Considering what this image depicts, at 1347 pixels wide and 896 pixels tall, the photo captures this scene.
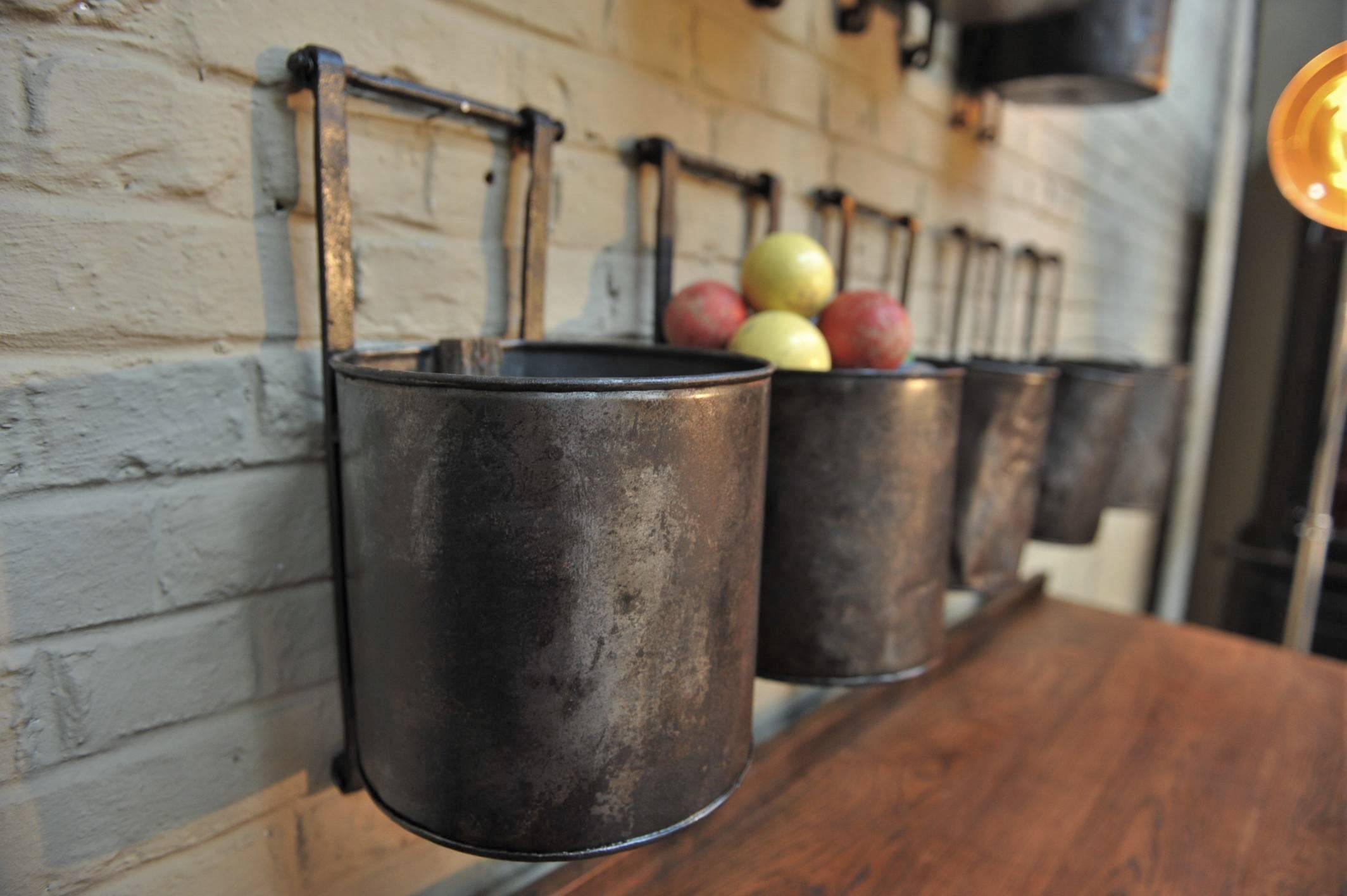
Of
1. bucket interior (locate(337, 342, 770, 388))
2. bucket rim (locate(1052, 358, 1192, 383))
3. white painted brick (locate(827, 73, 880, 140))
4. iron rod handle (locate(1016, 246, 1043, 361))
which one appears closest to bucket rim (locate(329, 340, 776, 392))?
bucket interior (locate(337, 342, 770, 388))

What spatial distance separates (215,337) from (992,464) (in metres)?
0.83

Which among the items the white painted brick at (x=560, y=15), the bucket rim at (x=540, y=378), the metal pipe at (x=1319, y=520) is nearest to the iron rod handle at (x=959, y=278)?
the white painted brick at (x=560, y=15)

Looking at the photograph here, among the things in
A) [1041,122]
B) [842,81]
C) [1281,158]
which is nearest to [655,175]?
[842,81]

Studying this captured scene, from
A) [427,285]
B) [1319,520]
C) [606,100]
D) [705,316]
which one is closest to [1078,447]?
[705,316]

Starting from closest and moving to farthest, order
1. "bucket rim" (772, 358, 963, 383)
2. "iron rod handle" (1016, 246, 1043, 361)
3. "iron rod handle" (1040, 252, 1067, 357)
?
"bucket rim" (772, 358, 963, 383)
"iron rod handle" (1016, 246, 1043, 361)
"iron rod handle" (1040, 252, 1067, 357)

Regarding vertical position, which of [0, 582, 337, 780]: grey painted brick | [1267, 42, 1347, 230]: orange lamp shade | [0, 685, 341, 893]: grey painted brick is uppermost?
[1267, 42, 1347, 230]: orange lamp shade

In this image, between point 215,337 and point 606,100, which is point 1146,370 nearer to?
point 606,100

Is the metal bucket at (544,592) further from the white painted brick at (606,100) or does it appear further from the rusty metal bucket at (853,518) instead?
the white painted brick at (606,100)

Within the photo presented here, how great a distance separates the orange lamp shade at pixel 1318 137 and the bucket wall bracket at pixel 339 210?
0.77 meters

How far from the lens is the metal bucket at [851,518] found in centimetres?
74

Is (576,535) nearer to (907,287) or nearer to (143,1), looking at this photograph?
(143,1)

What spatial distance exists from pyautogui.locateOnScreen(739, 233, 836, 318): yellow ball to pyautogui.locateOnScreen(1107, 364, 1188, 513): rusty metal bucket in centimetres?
99

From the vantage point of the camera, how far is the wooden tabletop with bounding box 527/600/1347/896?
853 mm

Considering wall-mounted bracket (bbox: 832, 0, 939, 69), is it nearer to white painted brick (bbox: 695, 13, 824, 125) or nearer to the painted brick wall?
white painted brick (bbox: 695, 13, 824, 125)
